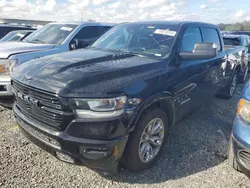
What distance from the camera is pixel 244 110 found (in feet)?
8.00

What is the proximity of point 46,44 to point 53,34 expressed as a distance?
0.66 metres

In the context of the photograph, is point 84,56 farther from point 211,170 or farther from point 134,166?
point 211,170

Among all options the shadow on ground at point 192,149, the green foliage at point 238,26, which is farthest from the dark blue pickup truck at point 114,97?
the green foliage at point 238,26

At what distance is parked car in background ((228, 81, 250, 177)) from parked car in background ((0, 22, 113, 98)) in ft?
11.2

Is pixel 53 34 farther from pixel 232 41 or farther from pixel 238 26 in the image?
pixel 238 26

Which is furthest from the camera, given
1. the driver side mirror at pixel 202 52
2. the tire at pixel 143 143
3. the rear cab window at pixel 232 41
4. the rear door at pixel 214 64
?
the rear cab window at pixel 232 41

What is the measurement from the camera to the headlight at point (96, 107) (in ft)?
7.25

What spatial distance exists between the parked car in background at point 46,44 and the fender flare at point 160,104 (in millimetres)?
2474

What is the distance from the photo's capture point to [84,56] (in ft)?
10.4

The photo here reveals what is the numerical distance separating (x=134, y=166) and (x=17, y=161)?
1.51 meters

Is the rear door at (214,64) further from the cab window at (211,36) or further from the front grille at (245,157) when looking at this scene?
the front grille at (245,157)

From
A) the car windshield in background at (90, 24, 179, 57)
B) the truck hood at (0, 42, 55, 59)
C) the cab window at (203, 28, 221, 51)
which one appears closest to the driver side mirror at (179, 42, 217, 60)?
the car windshield in background at (90, 24, 179, 57)

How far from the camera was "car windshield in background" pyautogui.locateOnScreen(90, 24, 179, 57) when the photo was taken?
3326 millimetres

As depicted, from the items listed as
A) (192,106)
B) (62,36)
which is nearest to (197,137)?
(192,106)
